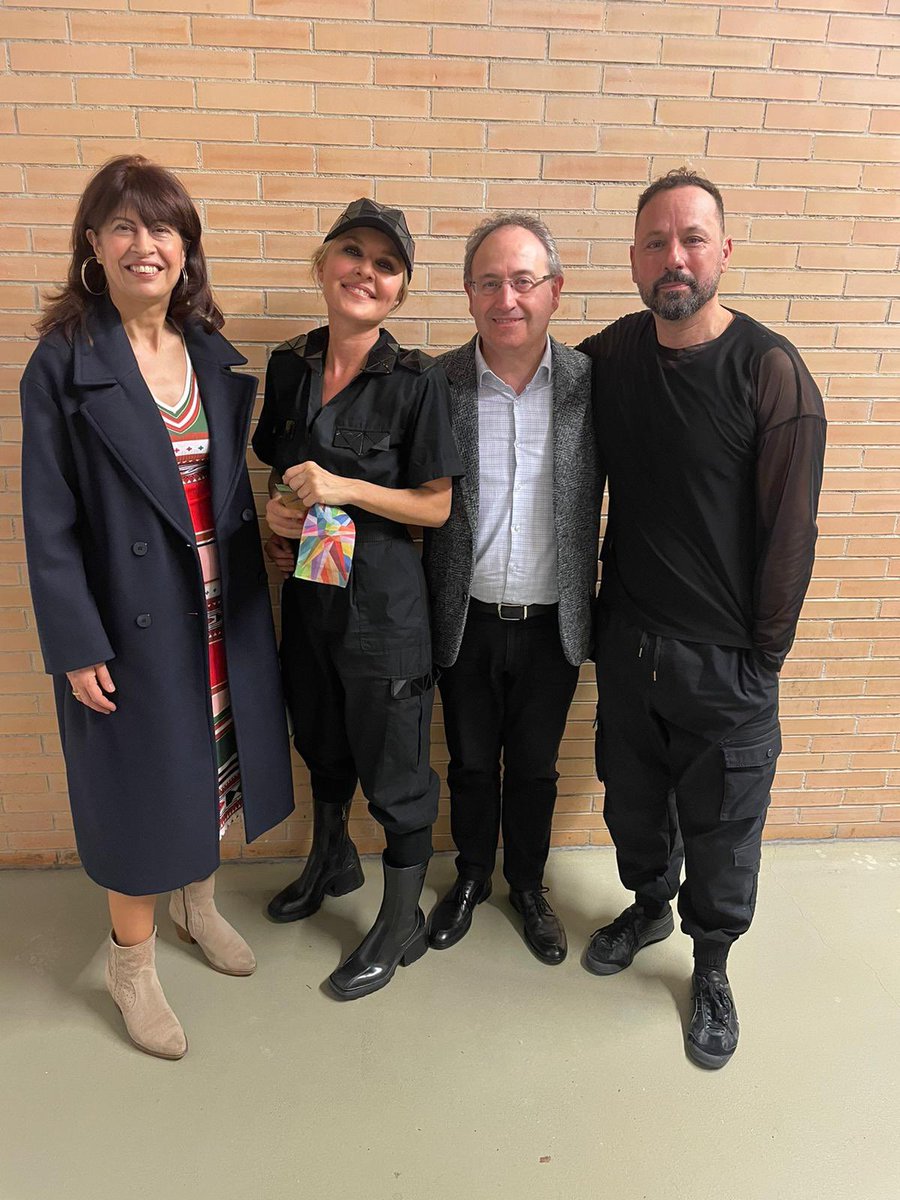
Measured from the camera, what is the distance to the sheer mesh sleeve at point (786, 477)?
1.69 m

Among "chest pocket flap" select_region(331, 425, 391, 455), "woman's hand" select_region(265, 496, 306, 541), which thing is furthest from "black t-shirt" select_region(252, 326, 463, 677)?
"woman's hand" select_region(265, 496, 306, 541)

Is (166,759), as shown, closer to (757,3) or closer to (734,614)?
(734,614)

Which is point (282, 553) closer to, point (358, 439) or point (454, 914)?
point (358, 439)

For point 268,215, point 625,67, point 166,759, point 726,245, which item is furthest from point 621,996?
point 625,67

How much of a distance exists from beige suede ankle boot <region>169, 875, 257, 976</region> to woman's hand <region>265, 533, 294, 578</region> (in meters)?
0.90

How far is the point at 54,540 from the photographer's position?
5.43 feet

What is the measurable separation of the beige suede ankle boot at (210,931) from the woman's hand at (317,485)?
1155 millimetres

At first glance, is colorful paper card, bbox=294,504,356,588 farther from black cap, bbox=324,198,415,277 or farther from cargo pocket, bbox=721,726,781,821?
cargo pocket, bbox=721,726,781,821

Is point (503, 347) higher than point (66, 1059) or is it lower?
higher

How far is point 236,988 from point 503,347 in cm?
183

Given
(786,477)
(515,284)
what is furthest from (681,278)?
(786,477)

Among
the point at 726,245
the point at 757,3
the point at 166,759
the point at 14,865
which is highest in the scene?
the point at 757,3

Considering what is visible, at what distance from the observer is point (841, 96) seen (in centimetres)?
219

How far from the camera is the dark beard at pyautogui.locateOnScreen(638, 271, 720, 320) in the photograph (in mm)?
1730
